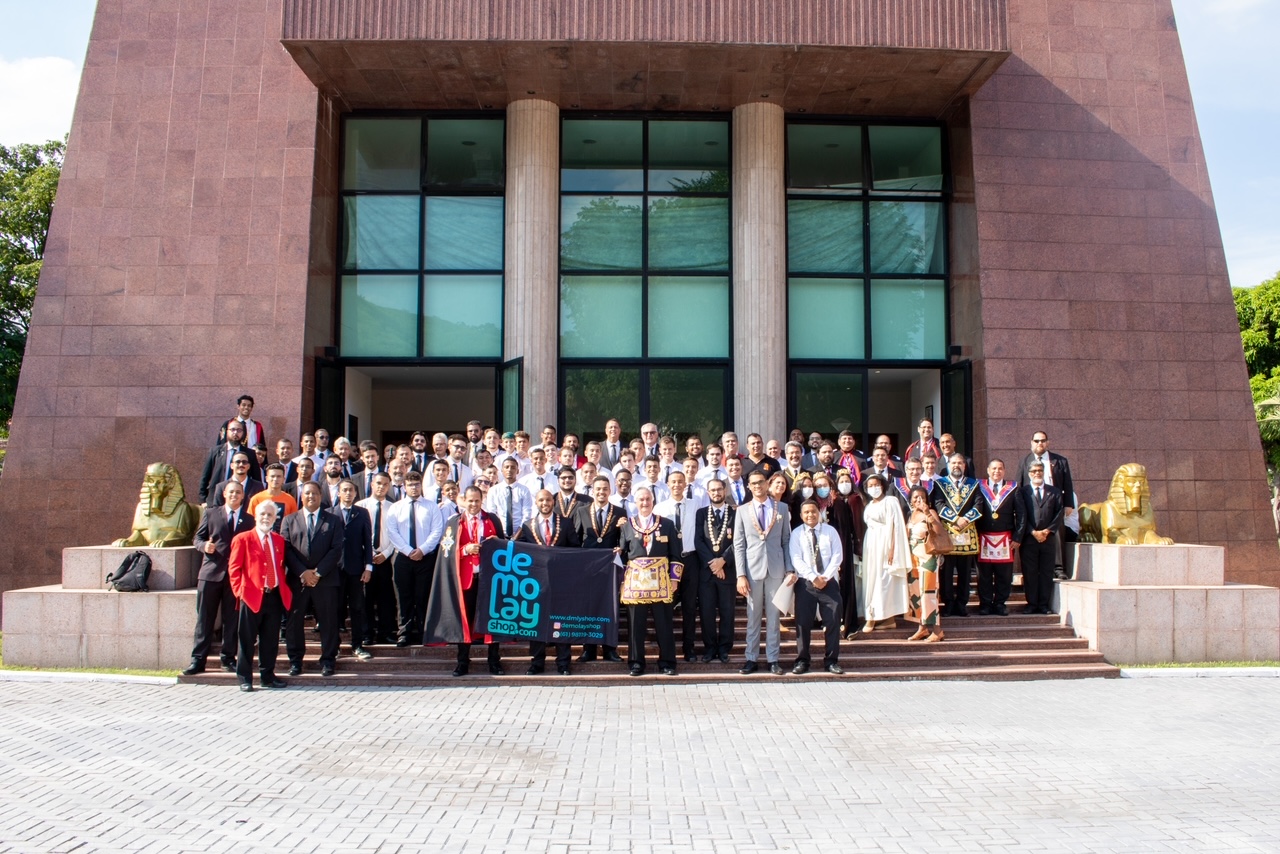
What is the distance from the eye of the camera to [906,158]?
57.9 ft

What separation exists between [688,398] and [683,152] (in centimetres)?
439

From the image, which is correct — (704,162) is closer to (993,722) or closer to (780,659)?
(780,659)

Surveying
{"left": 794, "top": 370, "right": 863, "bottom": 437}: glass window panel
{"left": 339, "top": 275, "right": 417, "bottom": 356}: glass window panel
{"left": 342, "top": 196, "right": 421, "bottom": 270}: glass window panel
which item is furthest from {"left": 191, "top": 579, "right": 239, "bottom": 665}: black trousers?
{"left": 794, "top": 370, "right": 863, "bottom": 437}: glass window panel

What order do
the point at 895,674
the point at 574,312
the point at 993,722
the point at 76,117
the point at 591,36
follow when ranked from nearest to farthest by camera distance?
1. the point at 993,722
2. the point at 895,674
3. the point at 591,36
4. the point at 76,117
5. the point at 574,312

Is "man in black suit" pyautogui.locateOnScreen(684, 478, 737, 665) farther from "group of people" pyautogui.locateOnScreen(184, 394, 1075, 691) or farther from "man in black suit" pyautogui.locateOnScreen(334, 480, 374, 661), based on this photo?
"man in black suit" pyautogui.locateOnScreen(334, 480, 374, 661)

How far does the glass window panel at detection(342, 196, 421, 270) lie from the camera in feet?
56.1

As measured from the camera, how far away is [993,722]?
8422 mm

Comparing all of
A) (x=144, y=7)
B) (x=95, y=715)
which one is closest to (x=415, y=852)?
(x=95, y=715)

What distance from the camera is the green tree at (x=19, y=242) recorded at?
2411 centimetres

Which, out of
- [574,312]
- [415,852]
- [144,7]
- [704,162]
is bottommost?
[415,852]

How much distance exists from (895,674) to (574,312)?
896cm

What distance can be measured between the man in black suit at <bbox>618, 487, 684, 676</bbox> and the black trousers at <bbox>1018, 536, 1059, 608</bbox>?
4.63 metres

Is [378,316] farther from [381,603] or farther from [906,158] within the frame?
[906,158]

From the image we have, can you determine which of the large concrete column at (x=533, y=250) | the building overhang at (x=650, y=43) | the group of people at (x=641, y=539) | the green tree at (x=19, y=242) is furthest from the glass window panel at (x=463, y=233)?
the green tree at (x=19, y=242)
